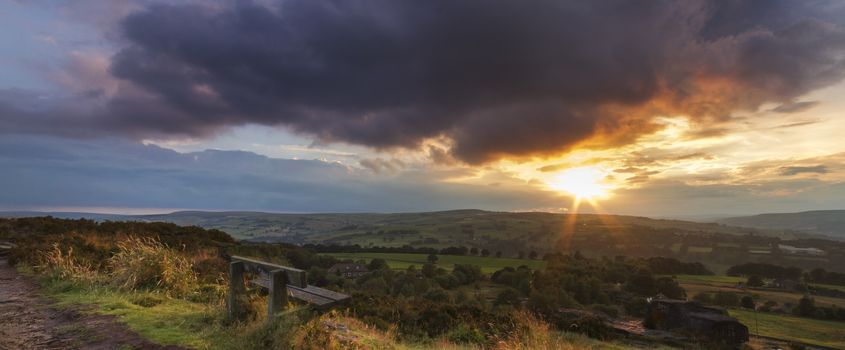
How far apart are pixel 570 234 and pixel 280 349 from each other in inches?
4878

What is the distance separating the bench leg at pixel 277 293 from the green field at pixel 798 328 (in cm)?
3449

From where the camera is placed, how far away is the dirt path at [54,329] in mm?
6250

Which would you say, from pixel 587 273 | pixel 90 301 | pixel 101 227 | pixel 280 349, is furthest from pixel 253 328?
pixel 587 273

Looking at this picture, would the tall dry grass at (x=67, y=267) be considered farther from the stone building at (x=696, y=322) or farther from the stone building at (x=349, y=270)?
the stone building at (x=349, y=270)

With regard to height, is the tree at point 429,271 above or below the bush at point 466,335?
below

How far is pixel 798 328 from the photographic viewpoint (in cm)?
3216

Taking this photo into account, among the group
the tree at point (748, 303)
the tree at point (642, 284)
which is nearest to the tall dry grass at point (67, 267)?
the tree at point (642, 284)

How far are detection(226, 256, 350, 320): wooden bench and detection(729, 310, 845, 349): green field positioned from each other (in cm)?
3380

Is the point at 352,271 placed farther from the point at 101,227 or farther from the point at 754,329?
the point at 754,329

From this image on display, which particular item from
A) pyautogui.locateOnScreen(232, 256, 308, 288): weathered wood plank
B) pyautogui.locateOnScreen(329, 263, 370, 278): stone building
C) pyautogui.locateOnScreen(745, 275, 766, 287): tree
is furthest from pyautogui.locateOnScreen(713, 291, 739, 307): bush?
pyautogui.locateOnScreen(232, 256, 308, 288): weathered wood plank

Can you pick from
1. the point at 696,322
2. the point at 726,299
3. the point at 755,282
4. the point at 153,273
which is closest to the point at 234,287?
the point at 153,273

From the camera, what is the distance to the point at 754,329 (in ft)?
97.5

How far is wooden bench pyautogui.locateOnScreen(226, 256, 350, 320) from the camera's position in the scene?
6559mm

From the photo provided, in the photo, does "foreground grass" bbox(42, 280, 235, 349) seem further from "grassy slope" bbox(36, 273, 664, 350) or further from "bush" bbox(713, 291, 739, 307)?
"bush" bbox(713, 291, 739, 307)
